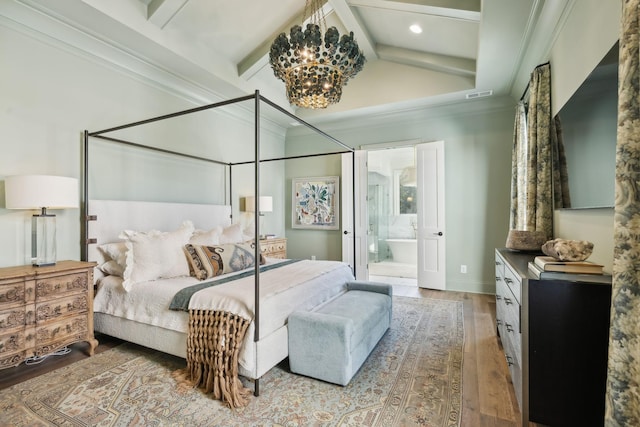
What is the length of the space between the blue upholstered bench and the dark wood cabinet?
100cm

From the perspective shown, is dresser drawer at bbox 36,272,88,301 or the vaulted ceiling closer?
dresser drawer at bbox 36,272,88,301

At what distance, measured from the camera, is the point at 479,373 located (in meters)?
2.30

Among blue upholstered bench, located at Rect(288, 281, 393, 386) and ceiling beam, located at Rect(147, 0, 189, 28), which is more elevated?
ceiling beam, located at Rect(147, 0, 189, 28)

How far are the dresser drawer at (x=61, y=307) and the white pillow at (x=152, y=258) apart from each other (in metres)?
0.35

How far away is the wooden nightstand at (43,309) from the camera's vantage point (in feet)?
6.95

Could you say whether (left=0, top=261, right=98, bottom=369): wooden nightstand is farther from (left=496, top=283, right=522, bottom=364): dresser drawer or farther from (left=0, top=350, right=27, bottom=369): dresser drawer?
(left=496, top=283, right=522, bottom=364): dresser drawer

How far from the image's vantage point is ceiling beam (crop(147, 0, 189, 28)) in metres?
2.88

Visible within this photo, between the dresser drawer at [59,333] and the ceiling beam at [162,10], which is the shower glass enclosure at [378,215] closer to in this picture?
the ceiling beam at [162,10]

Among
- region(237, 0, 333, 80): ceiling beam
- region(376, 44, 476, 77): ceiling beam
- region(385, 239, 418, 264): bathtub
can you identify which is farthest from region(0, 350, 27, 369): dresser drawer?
region(385, 239, 418, 264): bathtub

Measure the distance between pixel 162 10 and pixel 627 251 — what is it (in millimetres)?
3768

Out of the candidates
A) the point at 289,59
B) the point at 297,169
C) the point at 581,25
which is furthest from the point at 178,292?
the point at 297,169

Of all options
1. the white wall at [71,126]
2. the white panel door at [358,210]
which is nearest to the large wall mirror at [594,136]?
the white panel door at [358,210]

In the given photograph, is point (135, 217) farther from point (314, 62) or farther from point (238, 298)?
point (314, 62)

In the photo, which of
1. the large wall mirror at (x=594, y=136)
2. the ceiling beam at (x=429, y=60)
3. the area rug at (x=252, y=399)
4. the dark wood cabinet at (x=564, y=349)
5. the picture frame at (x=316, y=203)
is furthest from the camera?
the picture frame at (x=316, y=203)
